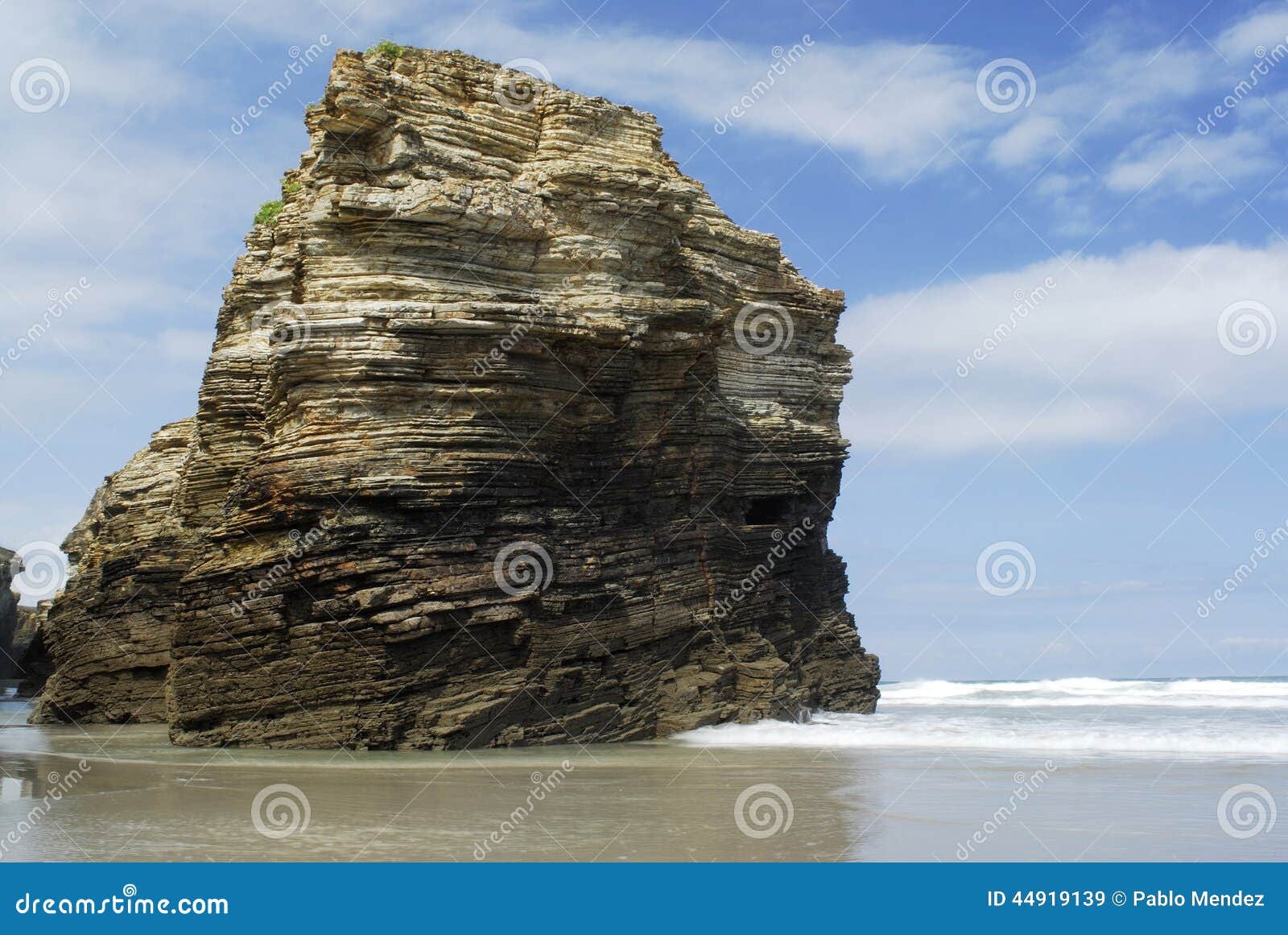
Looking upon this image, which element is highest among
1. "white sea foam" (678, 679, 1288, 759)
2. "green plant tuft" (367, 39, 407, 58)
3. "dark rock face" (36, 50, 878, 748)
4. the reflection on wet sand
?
"green plant tuft" (367, 39, 407, 58)

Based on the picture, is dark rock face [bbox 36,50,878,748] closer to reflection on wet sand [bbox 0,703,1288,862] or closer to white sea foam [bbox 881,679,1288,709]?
reflection on wet sand [bbox 0,703,1288,862]

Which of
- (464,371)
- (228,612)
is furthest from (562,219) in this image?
(228,612)

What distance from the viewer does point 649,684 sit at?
23.5 m

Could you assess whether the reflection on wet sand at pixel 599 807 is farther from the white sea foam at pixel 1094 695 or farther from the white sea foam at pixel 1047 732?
the white sea foam at pixel 1094 695

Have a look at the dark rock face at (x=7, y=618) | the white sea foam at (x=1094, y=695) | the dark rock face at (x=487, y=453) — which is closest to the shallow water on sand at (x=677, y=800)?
the dark rock face at (x=487, y=453)

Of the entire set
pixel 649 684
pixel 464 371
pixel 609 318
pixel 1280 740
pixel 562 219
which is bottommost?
pixel 1280 740

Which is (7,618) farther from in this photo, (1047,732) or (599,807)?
(599,807)

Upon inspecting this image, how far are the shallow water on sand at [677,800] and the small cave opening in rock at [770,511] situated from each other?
6.98 meters

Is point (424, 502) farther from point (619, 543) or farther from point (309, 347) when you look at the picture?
point (619, 543)

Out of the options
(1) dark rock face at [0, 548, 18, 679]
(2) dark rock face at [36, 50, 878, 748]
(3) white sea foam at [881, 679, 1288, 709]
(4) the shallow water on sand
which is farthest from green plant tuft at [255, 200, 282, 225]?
(1) dark rock face at [0, 548, 18, 679]

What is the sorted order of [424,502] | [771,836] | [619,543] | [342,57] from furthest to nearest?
1. [619,543]
2. [342,57]
3. [424,502]
4. [771,836]

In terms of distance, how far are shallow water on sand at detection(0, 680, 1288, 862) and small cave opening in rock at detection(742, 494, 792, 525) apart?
6.98 m

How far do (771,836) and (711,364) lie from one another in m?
15.8

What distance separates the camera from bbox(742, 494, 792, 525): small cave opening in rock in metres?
29.3
